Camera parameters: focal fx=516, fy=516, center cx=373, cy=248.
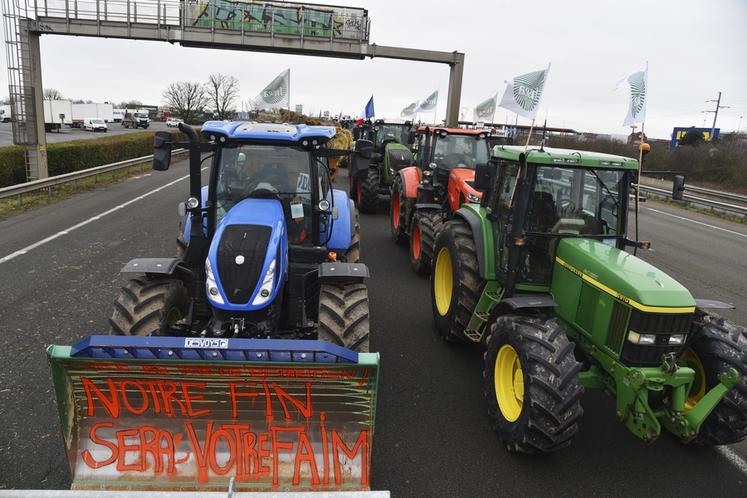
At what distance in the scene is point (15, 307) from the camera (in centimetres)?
589

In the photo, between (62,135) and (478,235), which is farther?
(62,135)

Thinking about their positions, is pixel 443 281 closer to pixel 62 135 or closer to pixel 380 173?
pixel 380 173

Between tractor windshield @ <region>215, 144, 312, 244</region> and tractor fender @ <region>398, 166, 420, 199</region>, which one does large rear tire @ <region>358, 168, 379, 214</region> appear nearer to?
tractor fender @ <region>398, 166, 420, 199</region>

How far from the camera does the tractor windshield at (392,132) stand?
51.9ft

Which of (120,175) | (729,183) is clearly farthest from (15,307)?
(729,183)

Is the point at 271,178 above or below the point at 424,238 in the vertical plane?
above

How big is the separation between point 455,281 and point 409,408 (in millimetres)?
1380

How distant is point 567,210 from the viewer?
172 inches

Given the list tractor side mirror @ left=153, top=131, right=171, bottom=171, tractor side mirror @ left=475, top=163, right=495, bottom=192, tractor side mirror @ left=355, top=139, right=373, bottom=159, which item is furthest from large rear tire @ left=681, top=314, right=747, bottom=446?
tractor side mirror @ left=153, top=131, right=171, bottom=171

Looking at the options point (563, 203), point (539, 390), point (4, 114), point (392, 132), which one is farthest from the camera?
point (4, 114)

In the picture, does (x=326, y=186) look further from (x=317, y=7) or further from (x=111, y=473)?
(x=317, y=7)

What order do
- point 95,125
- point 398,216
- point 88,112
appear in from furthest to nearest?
point 88,112 → point 95,125 → point 398,216

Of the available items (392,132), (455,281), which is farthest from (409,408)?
(392,132)

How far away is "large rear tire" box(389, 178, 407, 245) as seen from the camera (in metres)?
9.47
